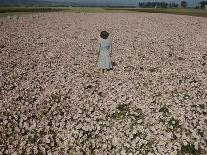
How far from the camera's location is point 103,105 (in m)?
13.7

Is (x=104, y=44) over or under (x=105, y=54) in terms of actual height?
over

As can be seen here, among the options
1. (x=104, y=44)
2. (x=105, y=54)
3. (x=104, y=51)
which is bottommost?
(x=105, y=54)

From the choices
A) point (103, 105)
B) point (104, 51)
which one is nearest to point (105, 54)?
point (104, 51)

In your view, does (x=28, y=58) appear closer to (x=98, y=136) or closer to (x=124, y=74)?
(x=124, y=74)

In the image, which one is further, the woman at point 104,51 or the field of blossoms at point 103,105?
the woman at point 104,51

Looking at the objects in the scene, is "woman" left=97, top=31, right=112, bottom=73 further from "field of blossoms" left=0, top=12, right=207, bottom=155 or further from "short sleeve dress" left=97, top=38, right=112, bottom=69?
"field of blossoms" left=0, top=12, right=207, bottom=155

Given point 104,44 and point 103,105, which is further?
point 104,44

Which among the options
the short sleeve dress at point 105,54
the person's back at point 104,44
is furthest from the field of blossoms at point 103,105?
the person's back at point 104,44

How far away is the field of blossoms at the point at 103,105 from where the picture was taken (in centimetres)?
1123

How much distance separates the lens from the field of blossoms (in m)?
11.2

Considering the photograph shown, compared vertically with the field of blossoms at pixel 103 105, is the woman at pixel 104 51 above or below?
above

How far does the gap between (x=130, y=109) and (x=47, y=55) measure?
11.5 meters

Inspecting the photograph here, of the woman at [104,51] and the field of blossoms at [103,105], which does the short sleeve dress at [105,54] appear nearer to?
the woman at [104,51]

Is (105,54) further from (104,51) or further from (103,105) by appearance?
(103,105)
